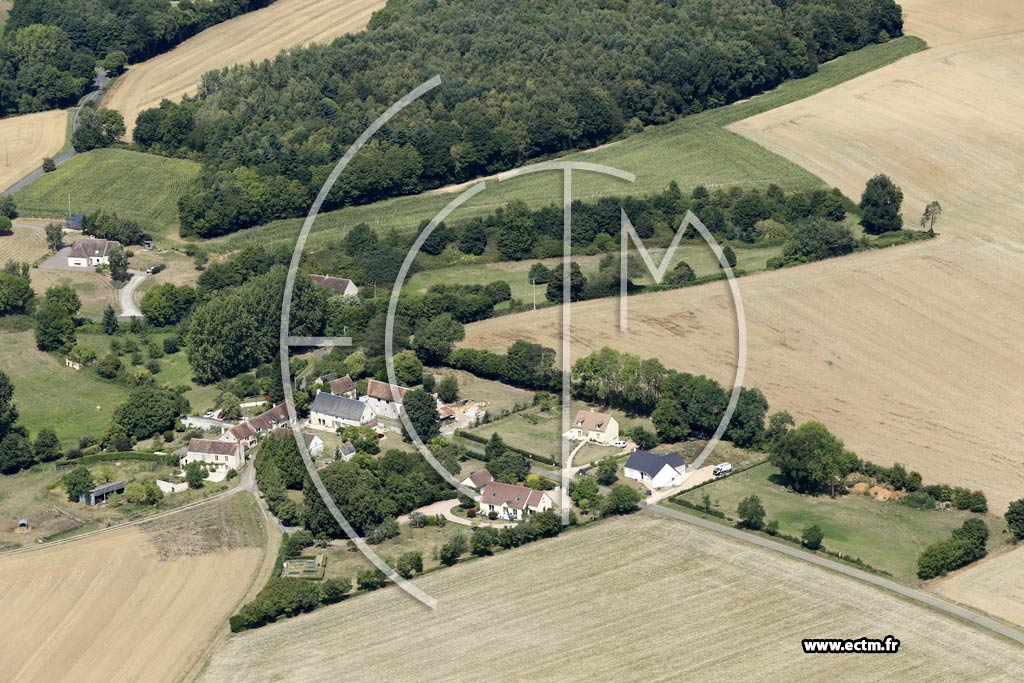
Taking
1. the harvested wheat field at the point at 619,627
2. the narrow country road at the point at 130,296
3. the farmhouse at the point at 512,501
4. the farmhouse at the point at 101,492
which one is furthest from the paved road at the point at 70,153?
the harvested wheat field at the point at 619,627

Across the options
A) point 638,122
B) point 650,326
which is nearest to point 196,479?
point 650,326

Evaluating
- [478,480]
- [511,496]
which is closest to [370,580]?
[511,496]

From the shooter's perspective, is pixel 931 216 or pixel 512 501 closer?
pixel 512 501

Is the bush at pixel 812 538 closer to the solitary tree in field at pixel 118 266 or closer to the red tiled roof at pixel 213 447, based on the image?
the red tiled roof at pixel 213 447

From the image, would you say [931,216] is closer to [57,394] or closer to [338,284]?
[338,284]

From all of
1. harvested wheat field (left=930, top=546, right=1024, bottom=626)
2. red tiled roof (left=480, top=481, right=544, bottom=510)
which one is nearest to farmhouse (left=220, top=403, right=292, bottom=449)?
red tiled roof (left=480, top=481, right=544, bottom=510)

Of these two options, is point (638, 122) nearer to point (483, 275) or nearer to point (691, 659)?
point (483, 275)
